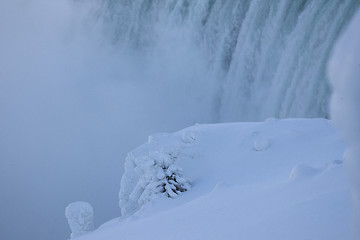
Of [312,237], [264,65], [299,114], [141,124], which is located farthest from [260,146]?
[141,124]

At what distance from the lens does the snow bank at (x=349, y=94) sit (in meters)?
0.97

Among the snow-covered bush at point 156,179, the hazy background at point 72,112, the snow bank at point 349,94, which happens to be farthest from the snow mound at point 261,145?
the hazy background at point 72,112

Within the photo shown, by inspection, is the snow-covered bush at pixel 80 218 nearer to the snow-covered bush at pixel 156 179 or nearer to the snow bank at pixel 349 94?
the snow-covered bush at pixel 156 179

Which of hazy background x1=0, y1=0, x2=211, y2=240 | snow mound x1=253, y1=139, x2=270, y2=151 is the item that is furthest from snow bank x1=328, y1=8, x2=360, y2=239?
hazy background x1=0, y1=0, x2=211, y2=240

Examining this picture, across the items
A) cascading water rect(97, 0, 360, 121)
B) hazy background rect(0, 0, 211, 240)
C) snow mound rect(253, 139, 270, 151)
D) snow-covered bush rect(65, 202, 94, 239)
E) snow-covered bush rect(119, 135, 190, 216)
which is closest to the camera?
snow-covered bush rect(119, 135, 190, 216)

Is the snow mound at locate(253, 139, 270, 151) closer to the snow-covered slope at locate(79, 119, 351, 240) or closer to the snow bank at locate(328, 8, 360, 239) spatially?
the snow-covered slope at locate(79, 119, 351, 240)

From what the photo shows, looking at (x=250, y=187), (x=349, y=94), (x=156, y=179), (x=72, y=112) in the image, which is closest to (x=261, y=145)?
(x=156, y=179)

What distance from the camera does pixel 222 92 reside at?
13.6m

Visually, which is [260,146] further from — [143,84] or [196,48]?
[143,84]

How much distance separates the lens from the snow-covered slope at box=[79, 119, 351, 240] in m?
1.67

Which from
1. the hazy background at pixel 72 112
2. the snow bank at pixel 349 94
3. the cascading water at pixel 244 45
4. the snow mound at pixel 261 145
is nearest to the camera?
the snow bank at pixel 349 94

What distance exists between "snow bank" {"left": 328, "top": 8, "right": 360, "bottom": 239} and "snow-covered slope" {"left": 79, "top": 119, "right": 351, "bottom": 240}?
1.52ft

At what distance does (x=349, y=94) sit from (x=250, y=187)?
1.98 m

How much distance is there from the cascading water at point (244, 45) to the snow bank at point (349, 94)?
7696mm
